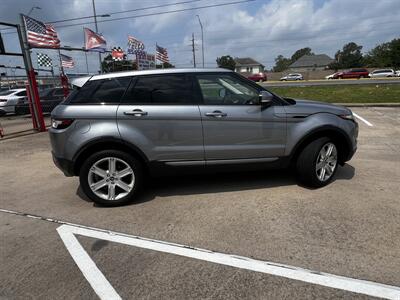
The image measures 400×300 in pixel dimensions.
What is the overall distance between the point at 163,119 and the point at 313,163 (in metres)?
2.12

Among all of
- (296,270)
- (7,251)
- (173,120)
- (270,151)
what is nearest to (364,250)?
(296,270)

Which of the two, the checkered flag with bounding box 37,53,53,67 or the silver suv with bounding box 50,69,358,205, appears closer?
the silver suv with bounding box 50,69,358,205

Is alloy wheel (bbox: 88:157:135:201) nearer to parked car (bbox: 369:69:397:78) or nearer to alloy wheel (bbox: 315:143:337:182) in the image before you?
alloy wheel (bbox: 315:143:337:182)

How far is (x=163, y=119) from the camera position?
439cm

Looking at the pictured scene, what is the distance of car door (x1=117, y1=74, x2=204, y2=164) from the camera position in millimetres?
4367

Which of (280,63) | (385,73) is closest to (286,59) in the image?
(280,63)

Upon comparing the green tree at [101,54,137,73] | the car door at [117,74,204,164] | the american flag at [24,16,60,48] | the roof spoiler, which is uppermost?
the american flag at [24,16,60,48]

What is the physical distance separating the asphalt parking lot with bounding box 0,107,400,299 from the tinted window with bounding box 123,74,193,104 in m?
1.35

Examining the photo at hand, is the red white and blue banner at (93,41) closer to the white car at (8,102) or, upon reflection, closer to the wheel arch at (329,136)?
the white car at (8,102)

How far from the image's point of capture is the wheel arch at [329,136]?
474cm

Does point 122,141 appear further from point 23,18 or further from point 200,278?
point 23,18

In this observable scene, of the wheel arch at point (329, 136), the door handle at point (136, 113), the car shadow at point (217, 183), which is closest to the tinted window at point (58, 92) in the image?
the car shadow at point (217, 183)

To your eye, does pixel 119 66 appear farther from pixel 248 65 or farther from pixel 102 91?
pixel 248 65

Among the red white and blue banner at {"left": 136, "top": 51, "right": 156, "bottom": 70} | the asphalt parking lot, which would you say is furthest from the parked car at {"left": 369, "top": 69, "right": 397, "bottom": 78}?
the asphalt parking lot
